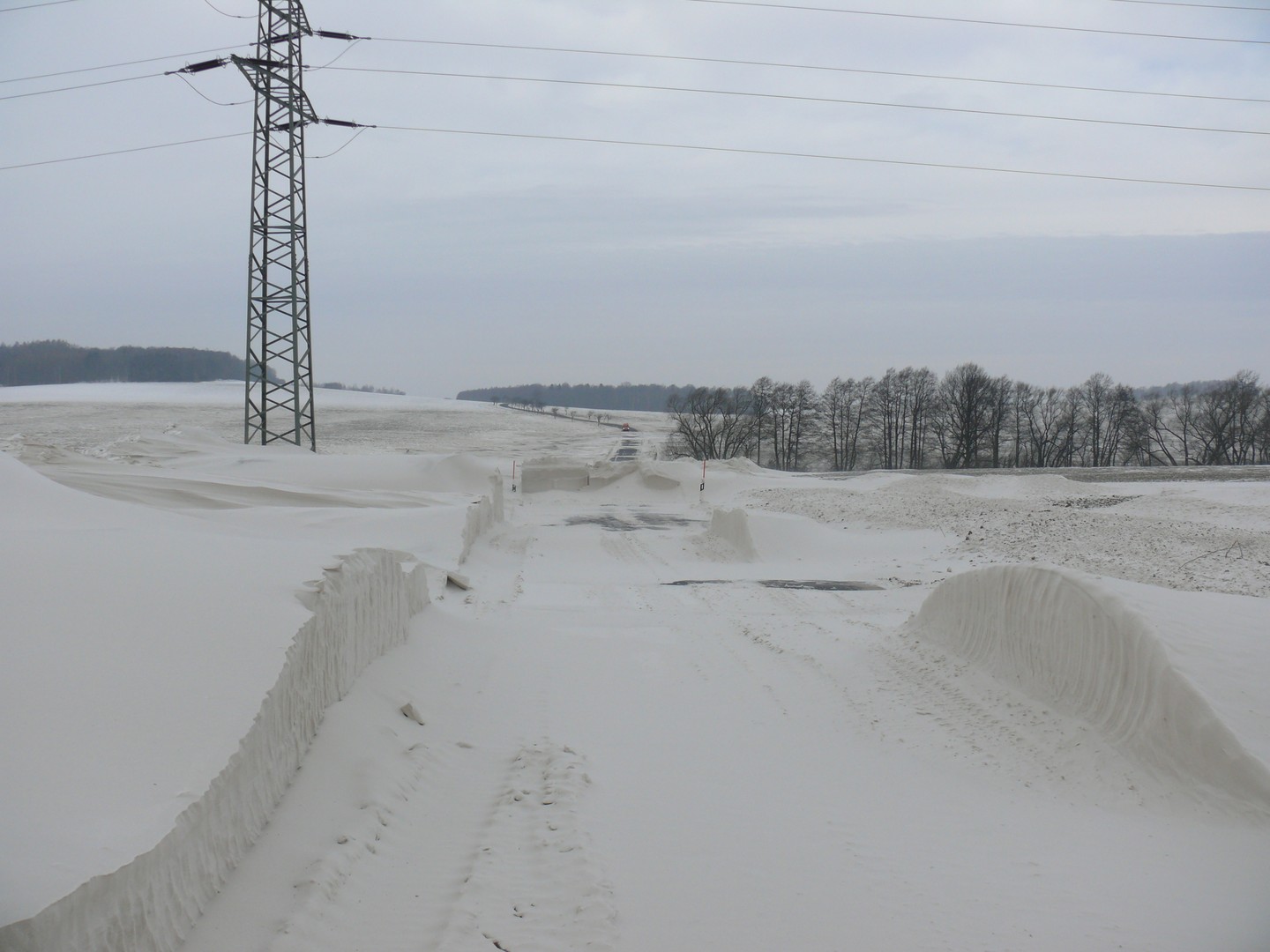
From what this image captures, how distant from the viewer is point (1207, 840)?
191 inches

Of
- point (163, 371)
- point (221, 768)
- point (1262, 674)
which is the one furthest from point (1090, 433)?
point (163, 371)

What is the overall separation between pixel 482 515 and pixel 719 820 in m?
13.9

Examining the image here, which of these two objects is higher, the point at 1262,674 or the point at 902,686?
the point at 1262,674

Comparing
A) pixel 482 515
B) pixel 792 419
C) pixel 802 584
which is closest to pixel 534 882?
pixel 802 584

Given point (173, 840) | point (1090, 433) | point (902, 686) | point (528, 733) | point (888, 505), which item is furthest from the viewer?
point (1090, 433)

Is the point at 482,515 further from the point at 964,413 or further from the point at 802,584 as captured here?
the point at 964,413

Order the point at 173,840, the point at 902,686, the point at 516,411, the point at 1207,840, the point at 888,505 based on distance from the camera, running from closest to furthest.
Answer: the point at 173,840
the point at 1207,840
the point at 902,686
the point at 888,505
the point at 516,411

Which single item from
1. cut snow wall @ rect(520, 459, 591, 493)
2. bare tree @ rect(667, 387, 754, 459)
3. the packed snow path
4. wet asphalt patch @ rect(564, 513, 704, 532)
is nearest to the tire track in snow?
the packed snow path

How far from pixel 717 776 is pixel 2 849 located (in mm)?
4421

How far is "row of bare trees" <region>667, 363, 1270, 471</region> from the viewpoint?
57.6 meters

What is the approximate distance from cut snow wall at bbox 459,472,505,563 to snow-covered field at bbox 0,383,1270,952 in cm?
370

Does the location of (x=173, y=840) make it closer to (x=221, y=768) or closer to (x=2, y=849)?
(x=221, y=768)

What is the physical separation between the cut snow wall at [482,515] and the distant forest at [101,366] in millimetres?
89019

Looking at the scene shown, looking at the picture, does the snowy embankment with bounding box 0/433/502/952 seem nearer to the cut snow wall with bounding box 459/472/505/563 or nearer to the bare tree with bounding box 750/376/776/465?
the cut snow wall with bounding box 459/472/505/563
